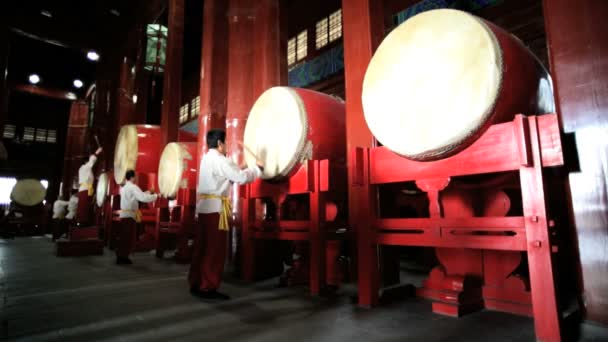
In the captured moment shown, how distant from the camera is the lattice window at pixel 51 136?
1565 centimetres

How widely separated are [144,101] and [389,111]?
7744mm

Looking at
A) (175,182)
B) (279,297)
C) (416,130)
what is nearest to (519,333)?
(416,130)

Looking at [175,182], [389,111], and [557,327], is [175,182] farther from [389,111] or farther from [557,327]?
[557,327]

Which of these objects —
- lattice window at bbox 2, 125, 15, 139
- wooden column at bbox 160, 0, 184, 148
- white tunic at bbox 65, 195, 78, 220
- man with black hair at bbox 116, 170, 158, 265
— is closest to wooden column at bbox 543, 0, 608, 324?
man with black hair at bbox 116, 170, 158, 265

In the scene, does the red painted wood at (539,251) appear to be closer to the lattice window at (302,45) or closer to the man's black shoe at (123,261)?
the man's black shoe at (123,261)

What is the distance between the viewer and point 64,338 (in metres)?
1.54

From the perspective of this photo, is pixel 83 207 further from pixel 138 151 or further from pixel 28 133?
pixel 28 133

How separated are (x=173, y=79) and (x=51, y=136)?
13600 mm

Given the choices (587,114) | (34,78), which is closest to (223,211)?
(587,114)

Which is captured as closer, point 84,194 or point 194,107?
point 84,194

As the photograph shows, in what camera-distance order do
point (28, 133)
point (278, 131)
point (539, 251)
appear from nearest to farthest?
point (539, 251) < point (278, 131) < point (28, 133)

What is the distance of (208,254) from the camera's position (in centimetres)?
241

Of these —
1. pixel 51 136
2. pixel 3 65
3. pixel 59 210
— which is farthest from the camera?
pixel 51 136

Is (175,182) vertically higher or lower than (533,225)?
higher
